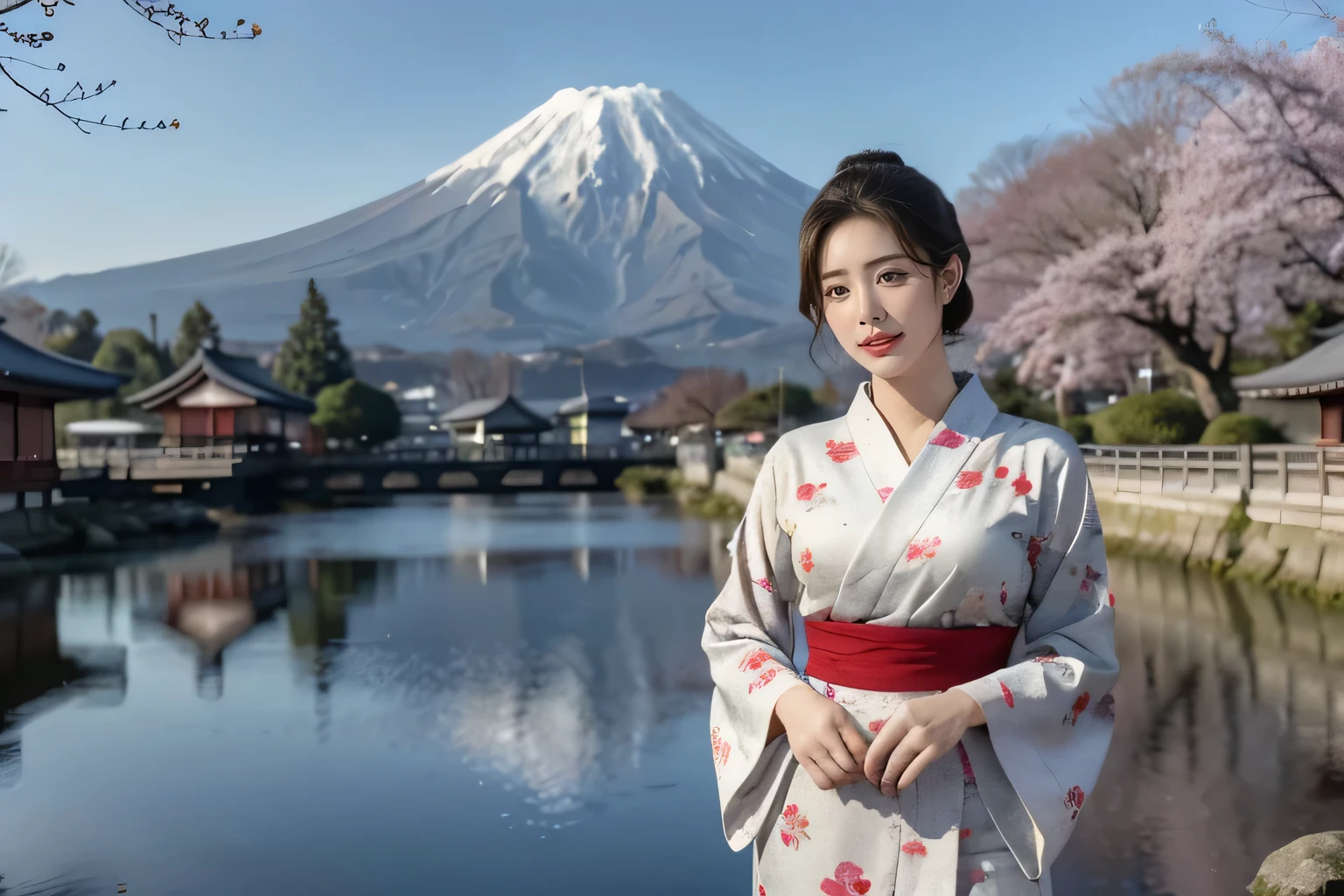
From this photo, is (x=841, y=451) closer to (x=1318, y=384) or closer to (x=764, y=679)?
(x=764, y=679)

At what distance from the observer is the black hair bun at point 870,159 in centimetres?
155

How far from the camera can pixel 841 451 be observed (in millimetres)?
1611

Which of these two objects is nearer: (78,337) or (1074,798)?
(1074,798)

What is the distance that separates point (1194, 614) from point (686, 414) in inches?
1231

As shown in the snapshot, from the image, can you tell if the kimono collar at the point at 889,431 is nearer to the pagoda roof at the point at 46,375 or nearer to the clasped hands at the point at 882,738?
the clasped hands at the point at 882,738

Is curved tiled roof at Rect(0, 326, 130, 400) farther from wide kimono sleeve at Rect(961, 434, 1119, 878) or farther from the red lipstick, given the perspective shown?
wide kimono sleeve at Rect(961, 434, 1119, 878)

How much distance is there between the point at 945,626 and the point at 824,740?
25 cm

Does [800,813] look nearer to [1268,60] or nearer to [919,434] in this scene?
[919,434]

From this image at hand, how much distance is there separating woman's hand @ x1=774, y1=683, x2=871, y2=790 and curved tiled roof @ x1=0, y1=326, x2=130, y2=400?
1716cm

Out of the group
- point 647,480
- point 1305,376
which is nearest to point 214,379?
point 647,480

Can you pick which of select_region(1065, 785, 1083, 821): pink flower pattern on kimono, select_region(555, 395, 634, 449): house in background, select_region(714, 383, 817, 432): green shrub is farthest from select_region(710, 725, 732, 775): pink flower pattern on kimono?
select_region(555, 395, 634, 449): house in background

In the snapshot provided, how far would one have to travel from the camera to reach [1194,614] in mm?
9500

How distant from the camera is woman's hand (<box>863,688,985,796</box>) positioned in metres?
1.32

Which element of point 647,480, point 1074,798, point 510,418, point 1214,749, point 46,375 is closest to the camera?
point 1074,798
